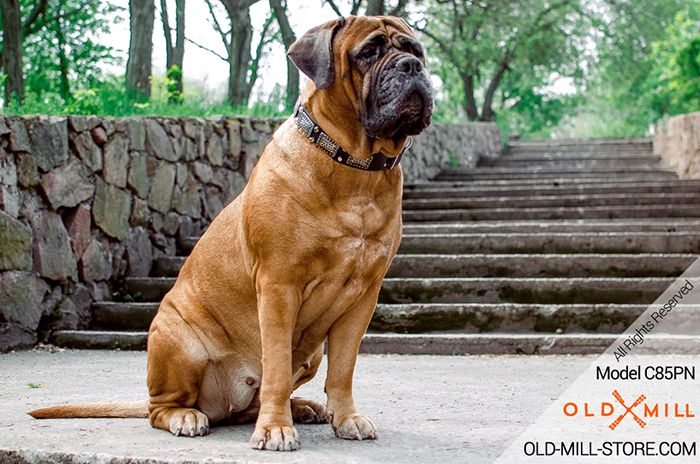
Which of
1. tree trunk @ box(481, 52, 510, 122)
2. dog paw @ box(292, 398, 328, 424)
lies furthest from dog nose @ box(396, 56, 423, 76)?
tree trunk @ box(481, 52, 510, 122)

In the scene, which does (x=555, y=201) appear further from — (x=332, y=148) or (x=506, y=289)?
(x=332, y=148)

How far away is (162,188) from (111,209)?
827 millimetres

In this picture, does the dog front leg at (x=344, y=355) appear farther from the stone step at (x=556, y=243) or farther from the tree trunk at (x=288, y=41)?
the tree trunk at (x=288, y=41)

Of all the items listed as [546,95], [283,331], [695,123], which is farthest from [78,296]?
[546,95]

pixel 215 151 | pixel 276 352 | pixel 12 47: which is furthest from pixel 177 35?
pixel 276 352

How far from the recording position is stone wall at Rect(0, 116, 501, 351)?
18.7 feet

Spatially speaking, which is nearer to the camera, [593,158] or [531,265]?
[531,265]

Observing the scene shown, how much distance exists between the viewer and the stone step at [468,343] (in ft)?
18.2

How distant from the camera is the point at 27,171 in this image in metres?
5.77

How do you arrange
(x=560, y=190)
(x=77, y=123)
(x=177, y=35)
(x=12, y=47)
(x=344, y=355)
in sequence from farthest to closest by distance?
(x=177, y=35) < (x=560, y=190) < (x=12, y=47) < (x=77, y=123) < (x=344, y=355)

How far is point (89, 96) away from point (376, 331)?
355 cm

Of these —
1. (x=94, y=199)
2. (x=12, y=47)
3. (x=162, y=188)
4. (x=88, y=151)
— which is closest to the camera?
(x=88, y=151)

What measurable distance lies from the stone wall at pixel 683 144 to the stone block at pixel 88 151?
26.8 ft

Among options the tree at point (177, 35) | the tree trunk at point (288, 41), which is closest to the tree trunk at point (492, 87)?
the tree trunk at point (288, 41)
